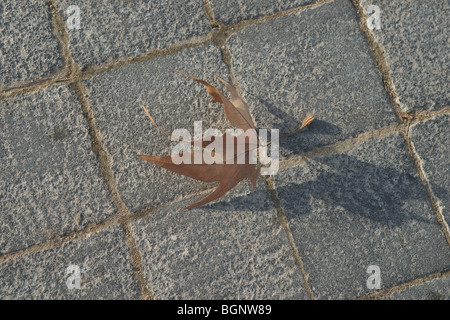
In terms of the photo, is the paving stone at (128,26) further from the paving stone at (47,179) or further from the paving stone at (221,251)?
the paving stone at (221,251)

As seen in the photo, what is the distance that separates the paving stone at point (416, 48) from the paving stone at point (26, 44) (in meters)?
1.68

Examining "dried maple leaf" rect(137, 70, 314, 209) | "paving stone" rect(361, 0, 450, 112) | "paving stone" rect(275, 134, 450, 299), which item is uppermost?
"paving stone" rect(361, 0, 450, 112)

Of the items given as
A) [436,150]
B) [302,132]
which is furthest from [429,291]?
[302,132]

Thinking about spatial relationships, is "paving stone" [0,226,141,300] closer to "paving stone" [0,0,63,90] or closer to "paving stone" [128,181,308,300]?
"paving stone" [128,181,308,300]

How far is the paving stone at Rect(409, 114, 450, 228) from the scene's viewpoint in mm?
2344

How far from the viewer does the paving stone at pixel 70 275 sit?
234cm

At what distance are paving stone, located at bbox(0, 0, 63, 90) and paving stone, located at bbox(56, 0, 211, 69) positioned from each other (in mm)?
102

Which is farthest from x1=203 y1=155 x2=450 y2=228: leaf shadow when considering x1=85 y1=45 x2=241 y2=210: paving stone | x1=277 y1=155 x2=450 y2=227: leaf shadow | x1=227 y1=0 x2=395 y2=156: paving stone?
x1=85 y1=45 x2=241 y2=210: paving stone

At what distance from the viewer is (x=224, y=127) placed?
240 centimetres

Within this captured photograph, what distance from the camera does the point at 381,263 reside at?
7.62ft

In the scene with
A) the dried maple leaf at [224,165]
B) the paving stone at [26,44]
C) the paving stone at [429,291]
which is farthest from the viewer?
the paving stone at [26,44]

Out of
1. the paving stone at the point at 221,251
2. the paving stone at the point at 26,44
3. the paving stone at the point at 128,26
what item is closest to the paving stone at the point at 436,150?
the paving stone at the point at 221,251

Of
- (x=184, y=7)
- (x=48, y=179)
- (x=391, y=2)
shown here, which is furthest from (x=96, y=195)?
(x=391, y=2)

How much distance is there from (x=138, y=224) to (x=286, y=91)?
102 centimetres
